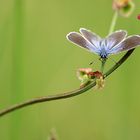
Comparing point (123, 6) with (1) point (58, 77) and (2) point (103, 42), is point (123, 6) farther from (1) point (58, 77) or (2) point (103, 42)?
(1) point (58, 77)

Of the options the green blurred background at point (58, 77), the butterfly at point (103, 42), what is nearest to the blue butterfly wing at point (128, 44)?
the butterfly at point (103, 42)

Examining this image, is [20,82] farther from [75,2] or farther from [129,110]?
[75,2]

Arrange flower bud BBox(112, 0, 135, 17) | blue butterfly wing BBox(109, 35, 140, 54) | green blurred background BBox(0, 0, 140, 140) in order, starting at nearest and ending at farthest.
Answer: blue butterfly wing BBox(109, 35, 140, 54) < flower bud BBox(112, 0, 135, 17) < green blurred background BBox(0, 0, 140, 140)

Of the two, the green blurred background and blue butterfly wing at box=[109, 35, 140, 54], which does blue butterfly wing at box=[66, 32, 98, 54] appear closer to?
blue butterfly wing at box=[109, 35, 140, 54]

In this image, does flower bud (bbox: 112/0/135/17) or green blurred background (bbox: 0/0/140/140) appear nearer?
flower bud (bbox: 112/0/135/17)

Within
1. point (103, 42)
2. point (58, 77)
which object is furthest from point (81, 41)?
point (58, 77)

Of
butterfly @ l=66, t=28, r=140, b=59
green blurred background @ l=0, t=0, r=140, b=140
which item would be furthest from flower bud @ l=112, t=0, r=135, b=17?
green blurred background @ l=0, t=0, r=140, b=140

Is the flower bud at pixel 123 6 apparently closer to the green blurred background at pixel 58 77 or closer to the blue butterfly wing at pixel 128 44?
the blue butterfly wing at pixel 128 44
